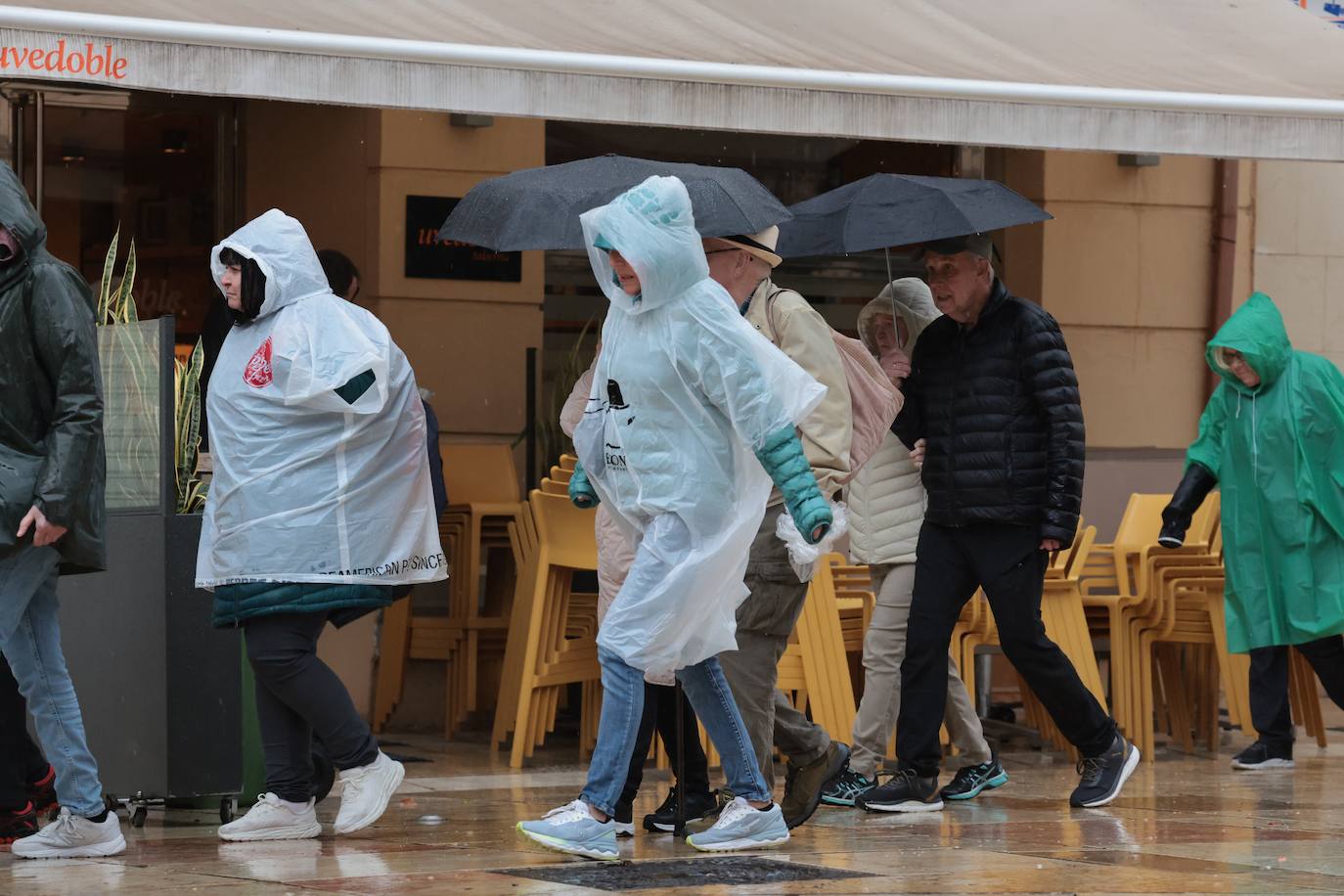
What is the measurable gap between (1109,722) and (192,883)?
3264 millimetres

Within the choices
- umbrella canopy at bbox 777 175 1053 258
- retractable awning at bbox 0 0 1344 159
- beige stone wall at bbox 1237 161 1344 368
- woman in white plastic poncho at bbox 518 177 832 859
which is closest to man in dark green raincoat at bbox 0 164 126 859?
retractable awning at bbox 0 0 1344 159

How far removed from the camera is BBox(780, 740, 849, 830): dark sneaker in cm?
647

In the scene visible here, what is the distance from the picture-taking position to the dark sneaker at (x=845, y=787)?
23.8ft

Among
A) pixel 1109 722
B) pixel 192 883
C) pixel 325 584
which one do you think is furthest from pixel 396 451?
pixel 1109 722

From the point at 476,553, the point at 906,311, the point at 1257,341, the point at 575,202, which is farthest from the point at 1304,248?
the point at 575,202

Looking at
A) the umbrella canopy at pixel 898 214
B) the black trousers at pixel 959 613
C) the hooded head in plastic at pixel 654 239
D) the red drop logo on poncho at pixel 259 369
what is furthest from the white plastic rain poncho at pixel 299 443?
the black trousers at pixel 959 613

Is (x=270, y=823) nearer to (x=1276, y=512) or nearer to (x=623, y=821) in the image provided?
(x=623, y=821)

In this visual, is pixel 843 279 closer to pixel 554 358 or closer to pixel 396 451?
pixel 554 358

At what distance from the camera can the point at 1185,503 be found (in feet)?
29.5

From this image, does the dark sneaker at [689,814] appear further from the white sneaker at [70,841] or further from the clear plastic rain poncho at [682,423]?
the white sneaker at [70,841]

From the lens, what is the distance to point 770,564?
21.0ft

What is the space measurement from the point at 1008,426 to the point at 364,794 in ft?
7.61

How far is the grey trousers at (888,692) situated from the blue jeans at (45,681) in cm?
264

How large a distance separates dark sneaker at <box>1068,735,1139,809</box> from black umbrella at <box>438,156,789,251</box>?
209cm
